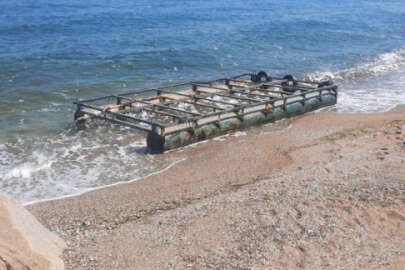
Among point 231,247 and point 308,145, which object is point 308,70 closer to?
point 308,145

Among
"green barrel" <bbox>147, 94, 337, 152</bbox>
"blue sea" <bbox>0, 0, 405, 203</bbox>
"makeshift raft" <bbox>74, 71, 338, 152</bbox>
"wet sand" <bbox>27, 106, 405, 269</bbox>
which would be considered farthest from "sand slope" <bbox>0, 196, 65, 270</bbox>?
"makeshift raft" <bbox>74, 71, 338, 152</bbox>

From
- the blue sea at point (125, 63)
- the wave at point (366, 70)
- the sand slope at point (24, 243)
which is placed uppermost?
the sand slope at point (24, 243)

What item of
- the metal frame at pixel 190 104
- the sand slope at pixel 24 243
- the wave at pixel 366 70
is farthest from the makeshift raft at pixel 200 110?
the wave at pixel 366 70

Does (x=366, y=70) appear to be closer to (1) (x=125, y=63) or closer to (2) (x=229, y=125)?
(1) (x=125, y=63)

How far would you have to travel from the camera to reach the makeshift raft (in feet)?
39.1

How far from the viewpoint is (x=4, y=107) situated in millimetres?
16156

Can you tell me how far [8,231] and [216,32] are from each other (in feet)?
104

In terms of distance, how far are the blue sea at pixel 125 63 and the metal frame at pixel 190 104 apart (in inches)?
23.9

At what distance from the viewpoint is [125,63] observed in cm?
2423

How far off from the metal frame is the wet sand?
1166 mm

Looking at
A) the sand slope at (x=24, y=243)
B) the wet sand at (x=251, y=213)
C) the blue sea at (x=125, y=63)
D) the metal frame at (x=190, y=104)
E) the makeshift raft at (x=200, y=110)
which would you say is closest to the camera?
the sand slope at (x=24, y=243)

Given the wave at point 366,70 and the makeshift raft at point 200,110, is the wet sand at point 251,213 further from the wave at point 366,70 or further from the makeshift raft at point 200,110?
the wave at point 366,70

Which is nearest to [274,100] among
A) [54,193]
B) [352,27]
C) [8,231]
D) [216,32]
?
[54,193]

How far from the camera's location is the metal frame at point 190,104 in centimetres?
1243
